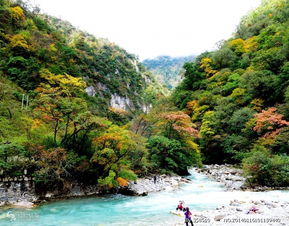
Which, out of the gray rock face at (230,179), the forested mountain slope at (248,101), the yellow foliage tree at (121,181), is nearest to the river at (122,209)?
the yellow foliage tree at (121,181)

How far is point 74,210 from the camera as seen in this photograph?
14.6 meters

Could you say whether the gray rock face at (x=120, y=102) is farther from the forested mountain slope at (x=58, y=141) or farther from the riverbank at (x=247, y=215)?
the riverbank at (x=247, y=215)

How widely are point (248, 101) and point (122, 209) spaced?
25.6 m

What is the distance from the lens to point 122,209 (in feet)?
48.9

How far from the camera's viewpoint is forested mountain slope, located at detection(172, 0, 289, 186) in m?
23.9

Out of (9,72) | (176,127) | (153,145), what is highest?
(9,72)

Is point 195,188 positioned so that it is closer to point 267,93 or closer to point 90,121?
point 90,121

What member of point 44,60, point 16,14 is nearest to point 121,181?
point 44,60

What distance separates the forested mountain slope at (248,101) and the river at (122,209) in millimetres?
4429

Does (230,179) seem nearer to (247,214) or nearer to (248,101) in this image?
(247,214)

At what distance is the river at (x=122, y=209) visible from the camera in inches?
488

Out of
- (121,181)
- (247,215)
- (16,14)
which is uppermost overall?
(16,14)

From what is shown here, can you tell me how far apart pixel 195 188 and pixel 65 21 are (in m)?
106

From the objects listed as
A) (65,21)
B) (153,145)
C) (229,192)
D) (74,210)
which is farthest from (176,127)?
(65,21)
